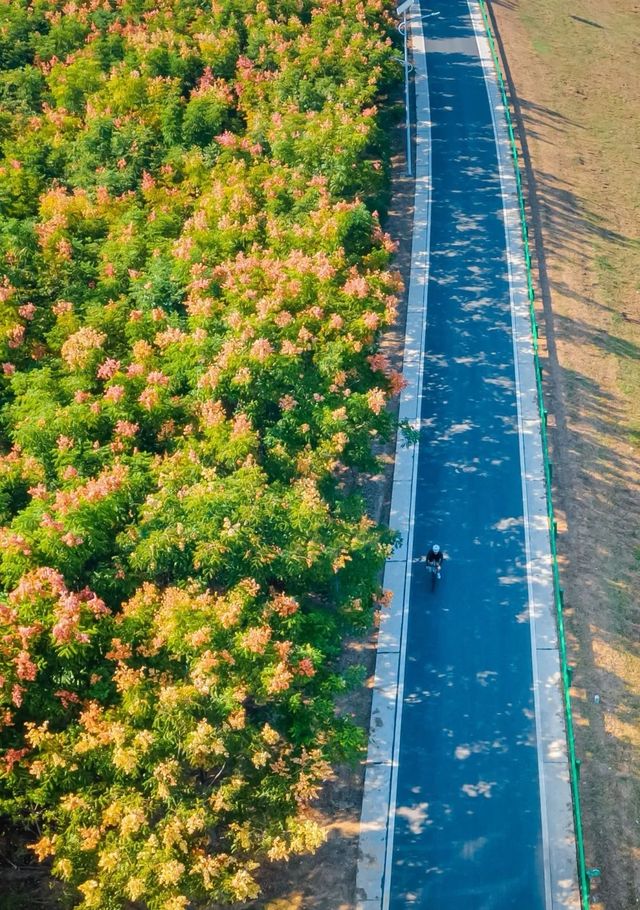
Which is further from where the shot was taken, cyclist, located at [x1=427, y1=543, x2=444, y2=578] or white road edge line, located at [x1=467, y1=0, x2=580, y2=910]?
cyclist, located at [x1=427, y1=543, x2=444, y2=578]

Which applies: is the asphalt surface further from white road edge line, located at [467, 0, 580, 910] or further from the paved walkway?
white road edge line, located at [467, 0, 580, 910]

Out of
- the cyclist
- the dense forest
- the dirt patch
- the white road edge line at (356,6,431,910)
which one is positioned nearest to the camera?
the dense forest

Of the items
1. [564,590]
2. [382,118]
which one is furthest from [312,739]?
[382,118]

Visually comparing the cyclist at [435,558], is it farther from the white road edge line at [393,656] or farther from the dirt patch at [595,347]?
the dirt patch at [595,347]

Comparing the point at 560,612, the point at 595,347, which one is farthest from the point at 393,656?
the point at 595,347

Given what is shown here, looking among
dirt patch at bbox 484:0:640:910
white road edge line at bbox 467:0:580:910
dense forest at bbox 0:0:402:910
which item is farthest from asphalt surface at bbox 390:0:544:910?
dense forest at bbox 0:0:402:910

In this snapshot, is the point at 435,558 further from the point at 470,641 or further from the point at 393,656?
the point at 393,656

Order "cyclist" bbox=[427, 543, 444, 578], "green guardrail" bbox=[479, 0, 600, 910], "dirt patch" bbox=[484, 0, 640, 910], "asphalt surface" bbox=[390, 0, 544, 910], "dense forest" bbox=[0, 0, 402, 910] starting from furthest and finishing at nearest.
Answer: "cyclist" bbox=[427, 543, 444, 578] → "dirt patch" bbox=[484, 0, 640, 910] → "asphalt surface" bbox=[390, 0, 544, 910] → "green guardrail" bbox=[479, 0, 600, 910] → "dense forest" bbox=[0, 0, 402, 910]
